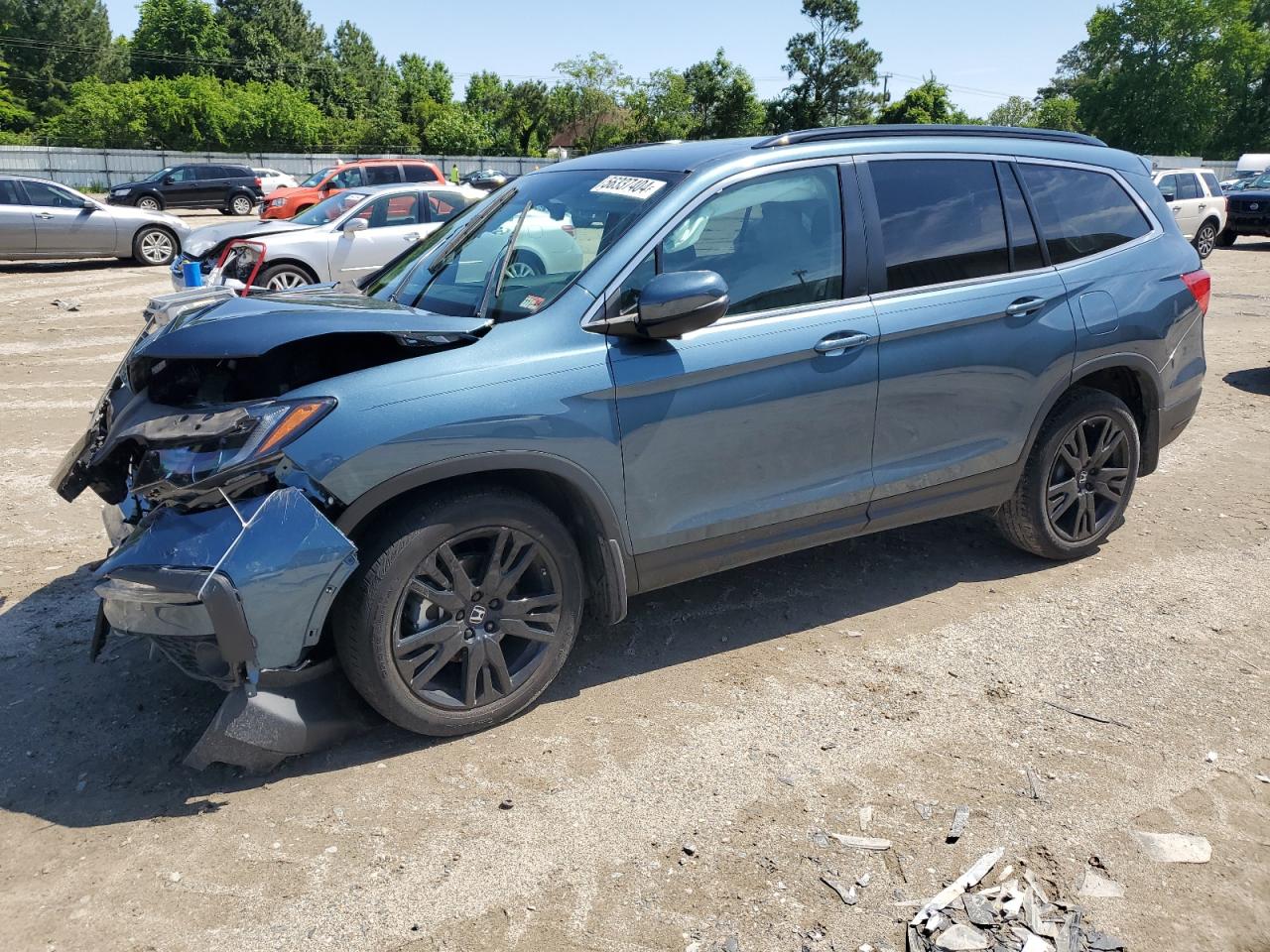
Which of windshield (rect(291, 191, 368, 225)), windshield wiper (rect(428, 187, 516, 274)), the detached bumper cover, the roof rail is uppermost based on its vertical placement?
windshield (rect(291, 191, 368, 225))

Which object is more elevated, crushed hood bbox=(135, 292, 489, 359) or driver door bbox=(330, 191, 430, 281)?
driver door bbox=(330, 191, 430, 281)

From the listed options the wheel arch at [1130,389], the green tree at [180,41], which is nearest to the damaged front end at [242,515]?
the wheel arch at [1130,389]

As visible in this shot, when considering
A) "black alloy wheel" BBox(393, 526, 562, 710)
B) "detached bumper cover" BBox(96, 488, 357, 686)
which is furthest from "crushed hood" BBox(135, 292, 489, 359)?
"black alloy wheel" BBox(393, 526, 562, 710)

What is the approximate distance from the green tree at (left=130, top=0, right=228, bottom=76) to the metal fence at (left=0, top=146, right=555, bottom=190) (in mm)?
33773

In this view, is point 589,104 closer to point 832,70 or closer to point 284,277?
point 832,70

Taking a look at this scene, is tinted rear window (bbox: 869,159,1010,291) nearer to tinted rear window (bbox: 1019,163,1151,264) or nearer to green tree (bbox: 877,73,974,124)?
tinted rear window (bbox: 1019,163,1151,264)

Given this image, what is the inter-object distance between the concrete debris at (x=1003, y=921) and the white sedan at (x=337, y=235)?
10.6m

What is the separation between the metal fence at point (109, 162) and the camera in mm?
40438

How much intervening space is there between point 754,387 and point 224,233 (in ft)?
36.7

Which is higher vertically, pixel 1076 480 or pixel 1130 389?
pixel 1130 389

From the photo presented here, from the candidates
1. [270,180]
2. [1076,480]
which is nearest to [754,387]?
[1076,480]

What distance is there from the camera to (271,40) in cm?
7612

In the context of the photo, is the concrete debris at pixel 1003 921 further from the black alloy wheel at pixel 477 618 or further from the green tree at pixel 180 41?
the green tree at pixel 180 41

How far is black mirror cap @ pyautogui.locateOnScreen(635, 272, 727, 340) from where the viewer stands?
3.51 m
